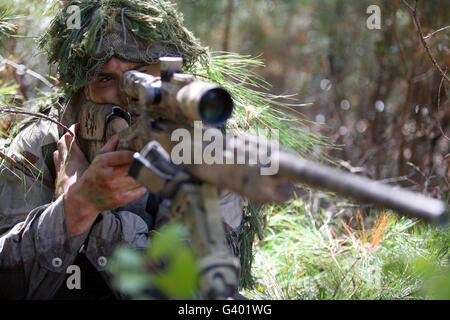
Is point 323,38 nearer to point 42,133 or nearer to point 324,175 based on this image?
point 42,133

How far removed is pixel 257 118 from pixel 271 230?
2.62 feet

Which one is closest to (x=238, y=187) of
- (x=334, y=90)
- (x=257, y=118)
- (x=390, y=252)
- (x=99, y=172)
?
(x=99, y=172)

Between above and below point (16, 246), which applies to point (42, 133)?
above

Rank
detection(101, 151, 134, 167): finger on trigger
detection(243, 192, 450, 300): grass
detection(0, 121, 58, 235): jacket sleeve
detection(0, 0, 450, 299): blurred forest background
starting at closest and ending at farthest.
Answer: detection(101, 151, 134, 167): finger on trigger < detection(0, 121, 58, 235): jacket sleeve < detection(243, 192, 450, 300): grass < detection(0, 0, 450, 299): blurred forest background

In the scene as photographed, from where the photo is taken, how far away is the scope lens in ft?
4.43

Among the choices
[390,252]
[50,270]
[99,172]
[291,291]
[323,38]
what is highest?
[323,38]

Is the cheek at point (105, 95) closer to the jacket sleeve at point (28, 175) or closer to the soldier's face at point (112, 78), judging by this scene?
the soldier's face at point (112, 78)

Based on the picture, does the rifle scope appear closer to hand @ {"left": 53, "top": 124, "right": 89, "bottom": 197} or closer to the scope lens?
the scope lens

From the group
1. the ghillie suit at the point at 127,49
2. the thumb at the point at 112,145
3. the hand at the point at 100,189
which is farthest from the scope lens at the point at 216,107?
the ghillie suit at the point at 127,49

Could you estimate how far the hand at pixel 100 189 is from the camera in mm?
1596

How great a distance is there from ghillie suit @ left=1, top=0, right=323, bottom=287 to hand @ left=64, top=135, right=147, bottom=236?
45cm

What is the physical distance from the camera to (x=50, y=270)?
182 centimetres

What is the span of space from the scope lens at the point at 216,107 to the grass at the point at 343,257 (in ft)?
3.40

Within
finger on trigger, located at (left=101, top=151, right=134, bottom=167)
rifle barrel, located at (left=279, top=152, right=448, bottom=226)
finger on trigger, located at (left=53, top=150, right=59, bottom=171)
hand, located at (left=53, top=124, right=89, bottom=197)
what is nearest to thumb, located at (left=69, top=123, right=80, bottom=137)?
hand, located at (left=53, top=124, right=89, bottom=197)
